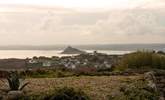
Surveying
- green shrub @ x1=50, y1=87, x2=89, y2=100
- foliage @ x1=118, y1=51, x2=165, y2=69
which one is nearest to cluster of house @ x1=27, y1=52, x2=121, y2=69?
foliage @ x1=118, y1=51, x2=165, y2=69

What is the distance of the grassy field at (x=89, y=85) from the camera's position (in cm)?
1395

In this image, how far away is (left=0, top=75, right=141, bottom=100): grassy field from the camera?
1395cm

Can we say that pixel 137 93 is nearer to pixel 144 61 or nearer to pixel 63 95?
pixel 63 95

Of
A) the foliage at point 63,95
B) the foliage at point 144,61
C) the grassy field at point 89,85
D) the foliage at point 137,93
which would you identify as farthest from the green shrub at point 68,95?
the foliage at point 144,61

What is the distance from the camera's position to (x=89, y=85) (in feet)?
51.0

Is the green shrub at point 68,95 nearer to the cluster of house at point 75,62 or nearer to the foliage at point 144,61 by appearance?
the foliage at point 144,61

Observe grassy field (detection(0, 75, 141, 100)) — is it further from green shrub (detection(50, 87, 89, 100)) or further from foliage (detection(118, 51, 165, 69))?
foliage (detection(118, 51, 165, 69))

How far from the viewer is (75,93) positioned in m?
12.8

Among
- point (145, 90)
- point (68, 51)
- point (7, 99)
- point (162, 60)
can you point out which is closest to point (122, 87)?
point (145, 90)

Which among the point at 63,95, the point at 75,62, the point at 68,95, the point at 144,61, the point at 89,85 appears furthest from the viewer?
the point at 75,62

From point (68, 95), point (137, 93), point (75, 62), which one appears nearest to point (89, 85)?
point (137, 93)

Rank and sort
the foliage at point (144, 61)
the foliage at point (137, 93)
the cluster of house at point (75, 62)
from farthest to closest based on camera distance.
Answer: the cluster of house at point (75, 62), the foliage at point (144, 61), the foliage at point (137, 93)

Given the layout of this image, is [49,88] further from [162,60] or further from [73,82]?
[162,60]

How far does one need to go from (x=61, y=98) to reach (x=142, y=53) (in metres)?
12.5
